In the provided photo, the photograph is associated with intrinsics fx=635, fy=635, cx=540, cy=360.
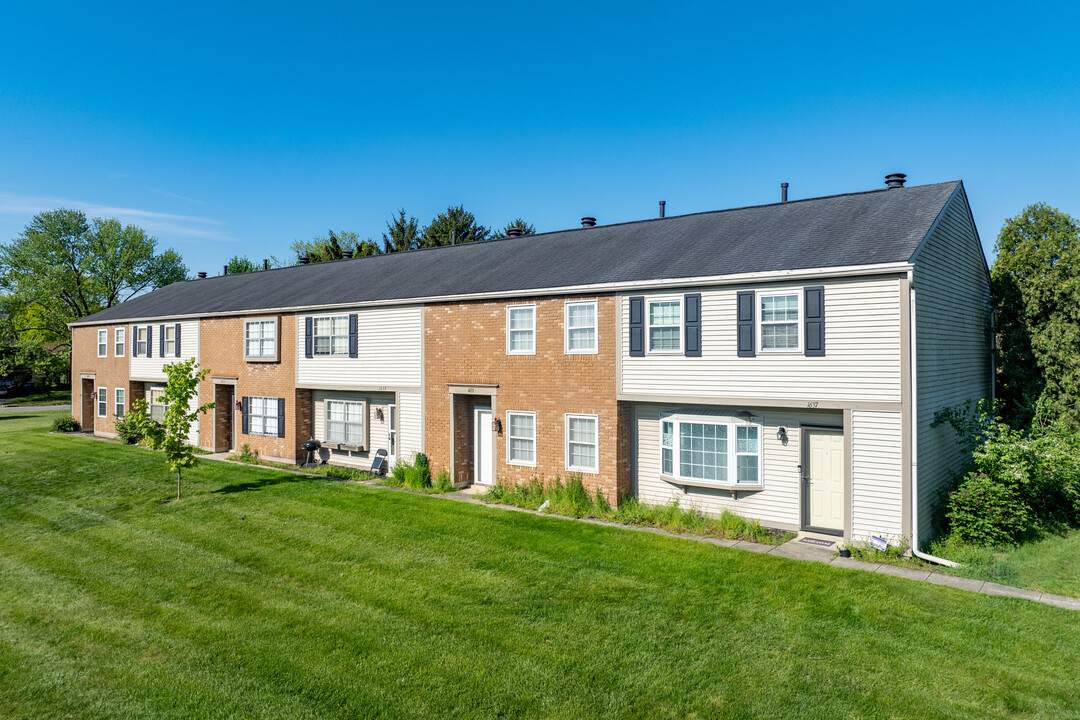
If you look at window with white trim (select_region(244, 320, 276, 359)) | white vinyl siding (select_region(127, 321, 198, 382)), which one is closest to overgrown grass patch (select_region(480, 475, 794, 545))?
window with white trim (select_region(244, 320, 276, 359))

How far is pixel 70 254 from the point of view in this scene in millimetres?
54844

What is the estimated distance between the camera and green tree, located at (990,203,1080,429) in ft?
53.3

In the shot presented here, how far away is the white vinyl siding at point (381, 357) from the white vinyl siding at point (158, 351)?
7736 millimetres

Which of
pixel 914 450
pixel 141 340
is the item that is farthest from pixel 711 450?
pixel 141 340

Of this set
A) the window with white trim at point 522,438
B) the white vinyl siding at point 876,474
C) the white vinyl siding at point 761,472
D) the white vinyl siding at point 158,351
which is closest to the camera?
the white vinyl siding at point 876,474

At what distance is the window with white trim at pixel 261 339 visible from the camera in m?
22.0

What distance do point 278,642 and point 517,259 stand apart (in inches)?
523

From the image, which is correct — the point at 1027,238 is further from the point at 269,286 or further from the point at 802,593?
the point at 269,286

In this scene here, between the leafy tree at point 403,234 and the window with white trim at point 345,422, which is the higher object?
the leafy tree at point 403,234

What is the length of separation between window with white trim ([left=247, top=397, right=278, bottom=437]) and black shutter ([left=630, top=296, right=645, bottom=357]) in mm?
13749

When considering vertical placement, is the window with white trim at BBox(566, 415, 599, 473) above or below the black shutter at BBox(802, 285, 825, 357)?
below

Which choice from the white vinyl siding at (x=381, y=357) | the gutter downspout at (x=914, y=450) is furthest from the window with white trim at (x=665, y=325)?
the white vinyl siding at (x=381, y=357)

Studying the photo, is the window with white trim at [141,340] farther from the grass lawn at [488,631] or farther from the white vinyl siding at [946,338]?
the white vinyl siding at [946,338]

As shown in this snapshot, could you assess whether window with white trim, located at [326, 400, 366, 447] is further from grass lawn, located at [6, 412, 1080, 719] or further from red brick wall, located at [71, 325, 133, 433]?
red brick wall, located at [71, 325, 133, 433]
